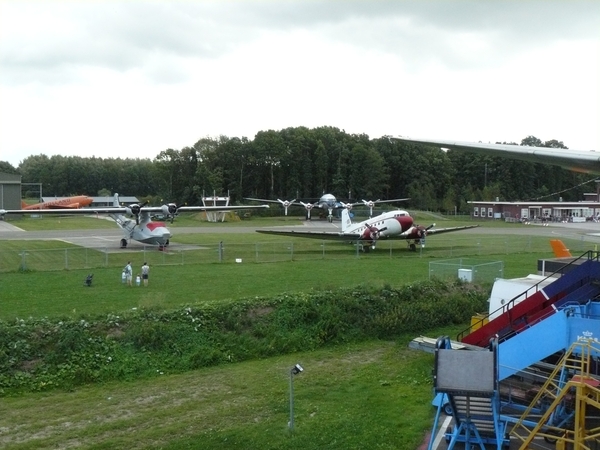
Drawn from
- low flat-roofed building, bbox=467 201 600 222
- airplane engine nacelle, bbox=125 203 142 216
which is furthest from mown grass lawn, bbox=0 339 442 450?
low flat-roofed building, bbox=467 201 600 222

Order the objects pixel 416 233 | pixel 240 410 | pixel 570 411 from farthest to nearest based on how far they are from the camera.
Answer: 1. pixel 416 233
2. pixel 240 410
3. pixel 570 411

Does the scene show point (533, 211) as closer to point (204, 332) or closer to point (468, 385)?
point (204, 332)

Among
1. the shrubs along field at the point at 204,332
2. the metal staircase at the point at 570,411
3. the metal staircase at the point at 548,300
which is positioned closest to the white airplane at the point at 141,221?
the shrubs along field at the point at 204,332

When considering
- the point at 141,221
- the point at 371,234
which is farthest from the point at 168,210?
the point at 371,234

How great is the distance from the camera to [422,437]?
11633 mm

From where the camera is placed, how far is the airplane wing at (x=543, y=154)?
456 inches

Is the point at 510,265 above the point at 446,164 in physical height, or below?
below

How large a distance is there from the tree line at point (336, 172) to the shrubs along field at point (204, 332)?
78717 mm

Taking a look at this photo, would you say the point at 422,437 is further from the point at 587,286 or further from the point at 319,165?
the point at 319,165

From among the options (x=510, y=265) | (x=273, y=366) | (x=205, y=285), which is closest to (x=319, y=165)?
(x=510, y=265)

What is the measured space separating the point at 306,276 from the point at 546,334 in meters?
18.2

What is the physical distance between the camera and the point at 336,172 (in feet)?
354

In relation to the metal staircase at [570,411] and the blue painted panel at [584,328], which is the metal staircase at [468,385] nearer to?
the metal staircase at [570,411]

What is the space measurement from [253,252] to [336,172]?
68581 mm
